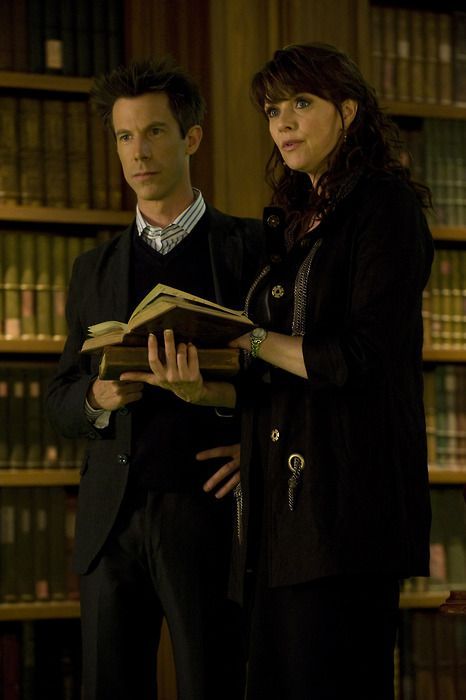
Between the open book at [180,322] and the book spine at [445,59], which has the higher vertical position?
the book spine at [445,59]

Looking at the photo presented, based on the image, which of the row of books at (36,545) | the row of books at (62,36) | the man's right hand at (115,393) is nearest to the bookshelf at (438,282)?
the row of books at (62,36)

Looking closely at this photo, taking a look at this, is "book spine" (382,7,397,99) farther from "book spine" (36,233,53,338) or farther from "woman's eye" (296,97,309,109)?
"woman's eye" (296,97,309,109)

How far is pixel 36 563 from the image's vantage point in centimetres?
306

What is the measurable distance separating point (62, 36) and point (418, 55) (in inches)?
42.6

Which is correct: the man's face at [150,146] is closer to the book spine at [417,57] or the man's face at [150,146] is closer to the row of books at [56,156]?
the row of books at [56,156]

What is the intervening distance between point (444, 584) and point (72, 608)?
1.08m

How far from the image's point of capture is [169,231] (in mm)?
2168

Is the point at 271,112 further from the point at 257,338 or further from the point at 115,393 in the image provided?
the point at 115,393

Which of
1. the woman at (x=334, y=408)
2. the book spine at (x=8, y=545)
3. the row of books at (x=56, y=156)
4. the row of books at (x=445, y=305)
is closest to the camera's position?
the woman at (x=334, y=408)

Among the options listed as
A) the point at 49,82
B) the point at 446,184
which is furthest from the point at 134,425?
the point at 446,184

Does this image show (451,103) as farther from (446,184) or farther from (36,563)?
(36,563)

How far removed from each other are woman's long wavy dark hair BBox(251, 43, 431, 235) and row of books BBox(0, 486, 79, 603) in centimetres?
157

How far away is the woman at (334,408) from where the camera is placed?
5.15ft

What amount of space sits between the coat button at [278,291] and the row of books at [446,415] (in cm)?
167
